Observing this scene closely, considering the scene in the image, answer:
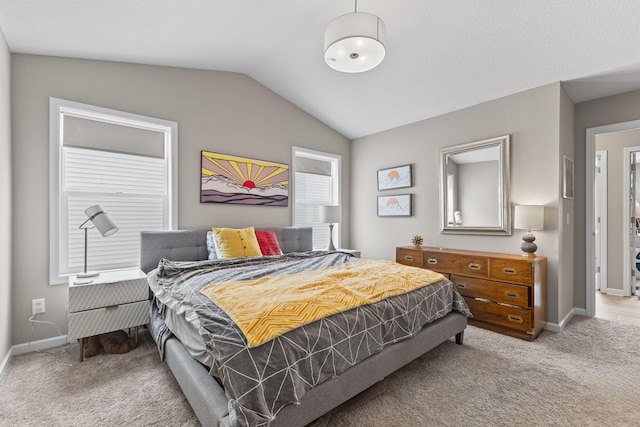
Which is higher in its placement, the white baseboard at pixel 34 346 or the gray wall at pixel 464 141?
the gray wall at pixel 464 141

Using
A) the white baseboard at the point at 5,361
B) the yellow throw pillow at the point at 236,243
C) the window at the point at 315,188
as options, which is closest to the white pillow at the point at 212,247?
the yellow throw pillow at the point at 236,243

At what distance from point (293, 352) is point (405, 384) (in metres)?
1.07

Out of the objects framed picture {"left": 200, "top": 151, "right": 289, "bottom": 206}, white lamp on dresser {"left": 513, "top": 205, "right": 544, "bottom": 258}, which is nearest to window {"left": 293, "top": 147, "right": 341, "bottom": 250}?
framed picture {"left": 200, "top": 151, "right": 289, "bottom": 206}

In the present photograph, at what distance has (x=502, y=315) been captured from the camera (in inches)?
114

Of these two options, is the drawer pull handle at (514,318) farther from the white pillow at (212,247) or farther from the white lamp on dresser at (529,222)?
the white pillow at (212,247)

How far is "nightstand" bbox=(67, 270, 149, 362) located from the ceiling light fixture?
2.46m

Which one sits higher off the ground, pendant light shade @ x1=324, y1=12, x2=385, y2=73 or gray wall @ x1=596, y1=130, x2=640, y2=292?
pendant light shade @ x1=324, y1=12, x2=385, y2=73

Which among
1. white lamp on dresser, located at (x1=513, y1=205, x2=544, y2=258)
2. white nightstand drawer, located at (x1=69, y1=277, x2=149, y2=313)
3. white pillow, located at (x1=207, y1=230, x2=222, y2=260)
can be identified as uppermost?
white lamp on dresser, located at (x1=513, y1=205, x2=544, y2=258)

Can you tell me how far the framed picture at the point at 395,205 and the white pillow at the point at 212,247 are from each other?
100 inches

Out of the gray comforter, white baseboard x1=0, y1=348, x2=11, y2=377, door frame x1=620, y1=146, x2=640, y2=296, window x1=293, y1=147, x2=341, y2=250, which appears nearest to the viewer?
the gray comforter

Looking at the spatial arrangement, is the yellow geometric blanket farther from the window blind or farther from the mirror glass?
the window blind

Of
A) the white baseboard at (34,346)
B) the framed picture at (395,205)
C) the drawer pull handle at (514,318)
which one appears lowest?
the white baseboard at (34,346)

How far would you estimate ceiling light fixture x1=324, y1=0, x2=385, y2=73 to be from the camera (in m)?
1.82

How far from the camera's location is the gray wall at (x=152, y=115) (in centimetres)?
254
